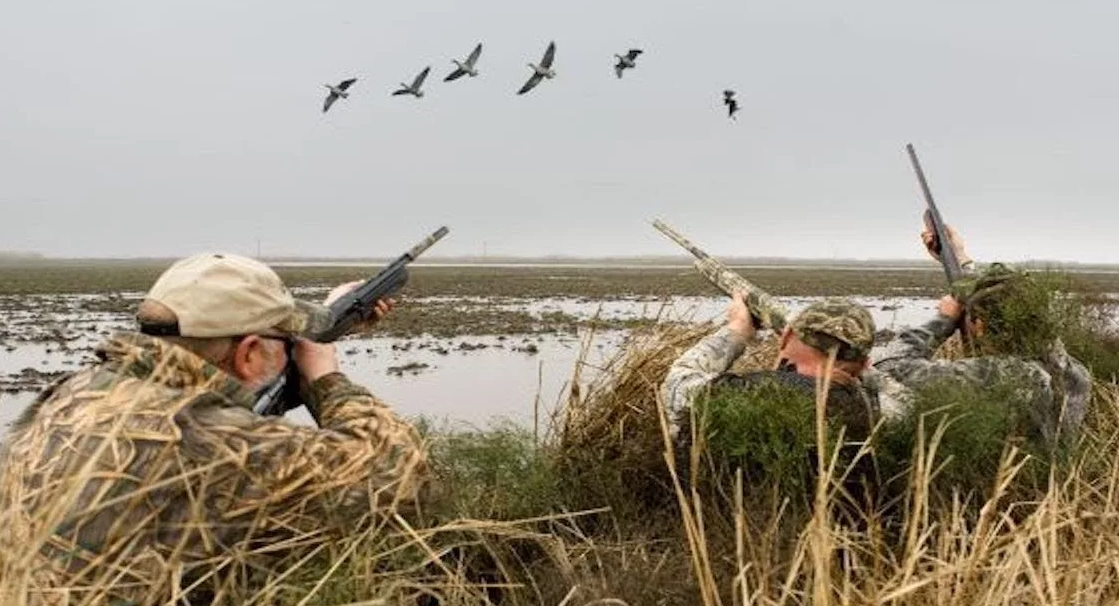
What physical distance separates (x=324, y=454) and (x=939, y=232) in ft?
11.2

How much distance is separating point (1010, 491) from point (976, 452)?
0.39 metres

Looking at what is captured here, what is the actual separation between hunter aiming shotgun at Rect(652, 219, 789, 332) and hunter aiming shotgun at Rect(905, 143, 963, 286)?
1.01m

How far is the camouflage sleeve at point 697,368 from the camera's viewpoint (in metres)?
3.43

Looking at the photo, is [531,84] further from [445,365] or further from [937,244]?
[445,365]

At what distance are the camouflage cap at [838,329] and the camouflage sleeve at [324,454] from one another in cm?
150

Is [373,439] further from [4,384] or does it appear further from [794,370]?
[4,384]

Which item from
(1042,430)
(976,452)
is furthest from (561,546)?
(1042,430)

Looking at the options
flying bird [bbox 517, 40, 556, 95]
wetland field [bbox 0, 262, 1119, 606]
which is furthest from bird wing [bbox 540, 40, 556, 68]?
wetland field [bbox 0, 262, 1119, 606]

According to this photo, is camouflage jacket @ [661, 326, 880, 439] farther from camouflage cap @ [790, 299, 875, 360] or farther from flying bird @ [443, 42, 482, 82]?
flying bird @ [443, 42, 482, 82]

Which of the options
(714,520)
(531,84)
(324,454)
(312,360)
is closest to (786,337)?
(714,520)

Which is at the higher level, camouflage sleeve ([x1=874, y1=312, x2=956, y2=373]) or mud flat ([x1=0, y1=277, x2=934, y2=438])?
camouflage sleeve ([x1=874, y1=312, x2=956, y2=373])

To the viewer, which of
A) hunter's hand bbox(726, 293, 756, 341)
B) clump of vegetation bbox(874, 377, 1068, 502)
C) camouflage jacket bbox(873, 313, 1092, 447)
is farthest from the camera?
hunter's hand bbox(726, 293, 756, 341)

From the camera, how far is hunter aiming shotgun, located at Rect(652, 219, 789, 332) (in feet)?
12.3

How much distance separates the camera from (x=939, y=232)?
15.3ft
